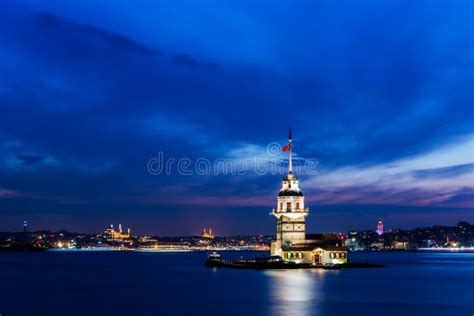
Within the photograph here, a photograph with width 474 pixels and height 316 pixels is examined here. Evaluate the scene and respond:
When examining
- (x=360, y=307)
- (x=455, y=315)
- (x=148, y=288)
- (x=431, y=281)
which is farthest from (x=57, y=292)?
(x=431, y=281)

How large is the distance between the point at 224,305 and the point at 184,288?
48.0ft

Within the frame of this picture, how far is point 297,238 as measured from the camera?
9069 cm

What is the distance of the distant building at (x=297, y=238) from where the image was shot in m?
89.3

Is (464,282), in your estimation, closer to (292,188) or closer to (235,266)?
(292,188)

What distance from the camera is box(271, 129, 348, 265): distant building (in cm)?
8931

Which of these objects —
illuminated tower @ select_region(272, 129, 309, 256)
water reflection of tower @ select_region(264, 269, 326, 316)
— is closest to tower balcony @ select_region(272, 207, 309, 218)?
illuminated tower @ select_region(272, 129, 309, 256)

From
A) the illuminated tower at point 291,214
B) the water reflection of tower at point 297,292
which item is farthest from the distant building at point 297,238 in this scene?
the water reflection of tower at point 297,292

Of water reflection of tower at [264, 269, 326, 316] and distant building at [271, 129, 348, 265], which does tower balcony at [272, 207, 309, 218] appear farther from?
water reflection of tower at [264, 269, 326, 316]

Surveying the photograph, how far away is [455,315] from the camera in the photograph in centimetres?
4709

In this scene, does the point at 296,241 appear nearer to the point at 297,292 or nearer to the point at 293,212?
the point at 293,212

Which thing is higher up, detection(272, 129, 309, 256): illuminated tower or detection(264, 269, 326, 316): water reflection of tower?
detection(272, 129, 309, 256): illuminated tower

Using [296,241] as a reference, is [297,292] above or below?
below

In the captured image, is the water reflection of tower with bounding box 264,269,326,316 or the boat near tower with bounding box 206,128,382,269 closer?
the water reflection of tower with bounding box 264,269,326,316

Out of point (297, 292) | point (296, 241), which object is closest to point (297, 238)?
point (296, 241)
